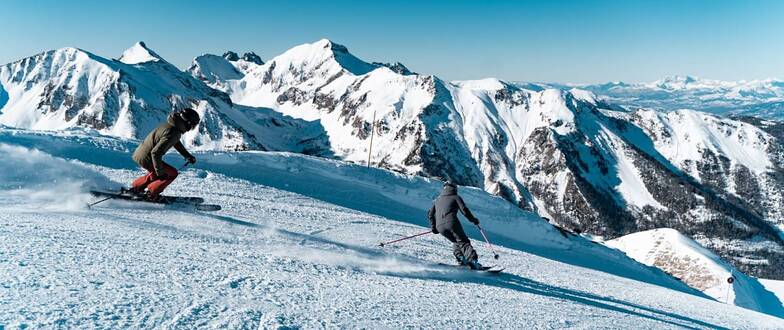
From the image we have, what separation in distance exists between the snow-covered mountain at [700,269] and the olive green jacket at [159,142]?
6116 cm

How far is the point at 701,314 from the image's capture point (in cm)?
1252

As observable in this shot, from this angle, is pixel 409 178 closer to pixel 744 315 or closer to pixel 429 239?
pixel 429 239

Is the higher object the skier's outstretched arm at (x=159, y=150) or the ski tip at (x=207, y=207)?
the skier's outstretched arm at (x=159, y=150)

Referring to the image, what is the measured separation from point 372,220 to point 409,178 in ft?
44.9

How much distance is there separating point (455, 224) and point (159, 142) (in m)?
7.69

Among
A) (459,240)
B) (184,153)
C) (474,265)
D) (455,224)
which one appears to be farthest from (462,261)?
(184,153)

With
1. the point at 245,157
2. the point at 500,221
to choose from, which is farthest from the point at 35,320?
the point at 500,221

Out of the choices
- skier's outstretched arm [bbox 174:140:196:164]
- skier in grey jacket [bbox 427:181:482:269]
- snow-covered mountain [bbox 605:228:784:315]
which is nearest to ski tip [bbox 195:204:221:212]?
skier's outstretched arm [bbox 174:140:196:164]

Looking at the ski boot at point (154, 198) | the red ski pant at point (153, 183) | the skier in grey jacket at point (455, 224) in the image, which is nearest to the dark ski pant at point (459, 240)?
the skier in grey jacket at point (455, 224)

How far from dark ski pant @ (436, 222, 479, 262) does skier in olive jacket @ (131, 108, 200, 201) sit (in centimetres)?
704

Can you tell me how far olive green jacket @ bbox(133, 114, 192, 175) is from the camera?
11.9m

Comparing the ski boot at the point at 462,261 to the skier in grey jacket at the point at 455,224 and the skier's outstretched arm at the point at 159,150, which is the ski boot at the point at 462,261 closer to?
the skier in grey jacket at the point at 455,224

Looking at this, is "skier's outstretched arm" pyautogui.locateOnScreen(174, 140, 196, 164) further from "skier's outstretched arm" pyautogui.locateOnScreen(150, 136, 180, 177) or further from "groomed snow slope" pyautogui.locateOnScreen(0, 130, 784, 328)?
"groomed snow slope" pyautogui.locateOnScreen(0, 130, 784, 328)

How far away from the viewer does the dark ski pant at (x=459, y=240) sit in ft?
38.3
